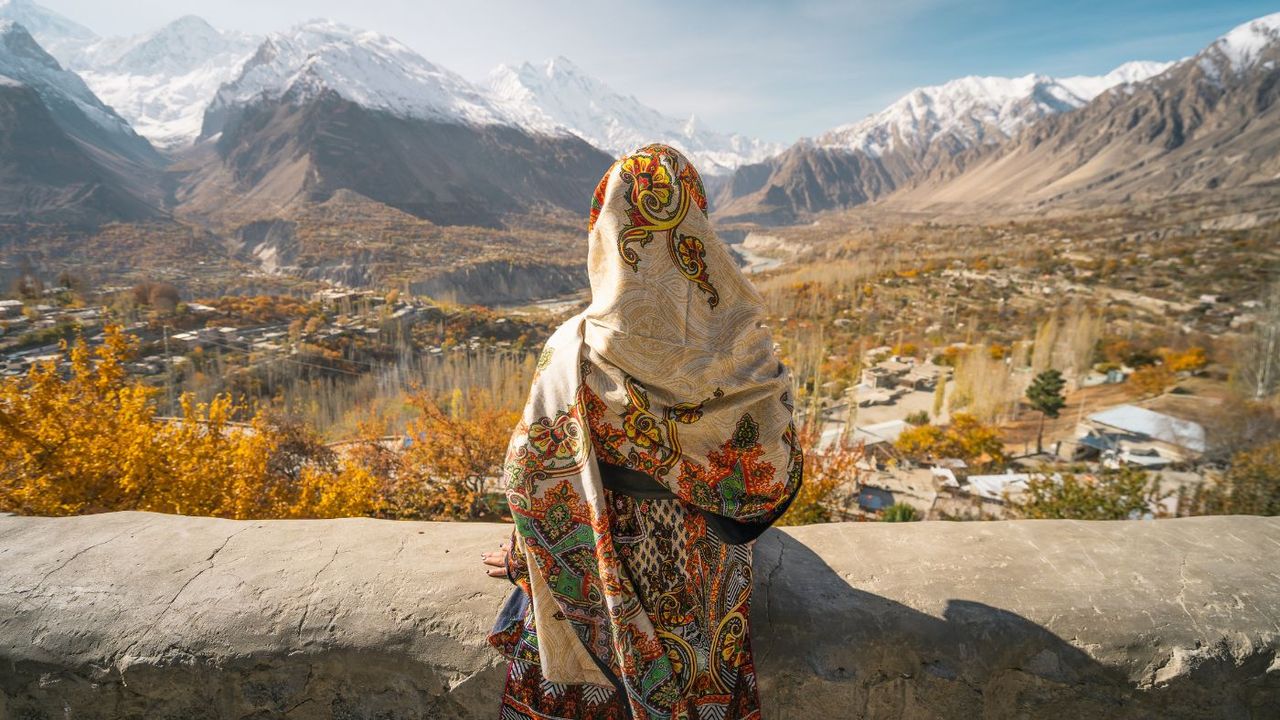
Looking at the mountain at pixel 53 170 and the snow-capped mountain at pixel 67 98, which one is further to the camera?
the snow-capped mountain at pixel 67 98

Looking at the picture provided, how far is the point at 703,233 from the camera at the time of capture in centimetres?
148

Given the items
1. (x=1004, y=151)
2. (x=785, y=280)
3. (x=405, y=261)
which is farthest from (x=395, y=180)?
(x=1004, y=151)

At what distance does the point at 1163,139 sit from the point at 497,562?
156 metres

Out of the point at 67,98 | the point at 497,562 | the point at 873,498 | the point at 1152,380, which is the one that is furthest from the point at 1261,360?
the point at 67,98

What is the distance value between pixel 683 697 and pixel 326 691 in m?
1.03

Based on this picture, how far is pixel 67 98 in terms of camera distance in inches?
4830

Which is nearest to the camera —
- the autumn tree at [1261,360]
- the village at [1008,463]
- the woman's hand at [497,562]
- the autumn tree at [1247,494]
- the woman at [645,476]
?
the woman at [645,476]

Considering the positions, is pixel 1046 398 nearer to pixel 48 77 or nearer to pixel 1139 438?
pixel 1139 438

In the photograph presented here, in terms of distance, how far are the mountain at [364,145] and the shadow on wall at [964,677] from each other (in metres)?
94.2

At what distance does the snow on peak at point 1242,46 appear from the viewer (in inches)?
4906

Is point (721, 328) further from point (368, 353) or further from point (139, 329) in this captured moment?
point (139, 329)

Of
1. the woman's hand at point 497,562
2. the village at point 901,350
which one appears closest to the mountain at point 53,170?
the village at point 901,350

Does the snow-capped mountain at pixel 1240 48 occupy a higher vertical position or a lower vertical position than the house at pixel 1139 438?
higher

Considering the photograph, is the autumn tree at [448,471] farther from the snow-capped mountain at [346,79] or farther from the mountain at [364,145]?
the snow-capped mountain at [346,79]
